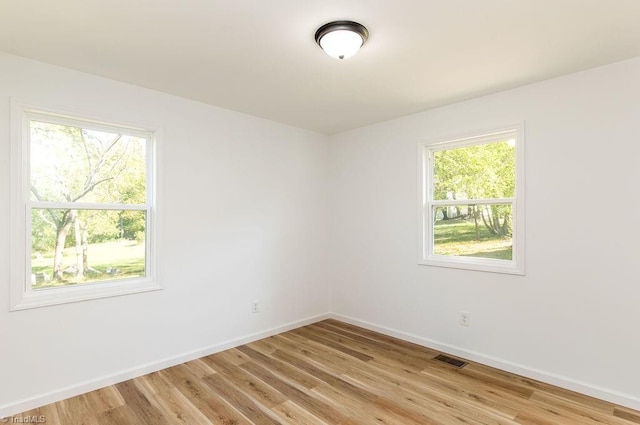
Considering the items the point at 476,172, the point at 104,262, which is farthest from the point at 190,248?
the point at 476,172

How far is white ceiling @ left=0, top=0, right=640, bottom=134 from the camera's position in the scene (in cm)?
187

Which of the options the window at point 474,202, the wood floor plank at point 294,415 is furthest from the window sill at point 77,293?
the window at point 474,202

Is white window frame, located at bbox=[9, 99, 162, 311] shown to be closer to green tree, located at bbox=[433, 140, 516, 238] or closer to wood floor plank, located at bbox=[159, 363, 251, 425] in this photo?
wood floor plank, located at bbox=[159, 363, 251, 425]

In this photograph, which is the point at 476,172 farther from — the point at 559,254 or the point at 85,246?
the point at 85,246

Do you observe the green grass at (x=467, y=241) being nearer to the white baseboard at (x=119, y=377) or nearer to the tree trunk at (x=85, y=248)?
the white baseboard at (x=119, y=377)

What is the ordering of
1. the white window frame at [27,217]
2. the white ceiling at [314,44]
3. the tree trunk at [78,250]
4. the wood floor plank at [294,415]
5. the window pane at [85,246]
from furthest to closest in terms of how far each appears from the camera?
the tree trunk at [78,250]
the window pane at [85,246]
the white window frame at [27,217]
the wood floor plank at [294,415]
the white ceiling at [314,44]

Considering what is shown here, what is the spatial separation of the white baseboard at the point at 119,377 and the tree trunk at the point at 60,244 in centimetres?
85

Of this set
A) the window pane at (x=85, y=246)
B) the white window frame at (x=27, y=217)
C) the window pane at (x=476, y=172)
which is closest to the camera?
the white window frame at (x=27, y=217)

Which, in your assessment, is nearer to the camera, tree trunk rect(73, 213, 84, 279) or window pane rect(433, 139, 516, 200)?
tree trunk rect(73, 213, 84, 279)

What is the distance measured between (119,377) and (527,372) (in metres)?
3.42

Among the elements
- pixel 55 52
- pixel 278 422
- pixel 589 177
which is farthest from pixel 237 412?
pixel 589 177

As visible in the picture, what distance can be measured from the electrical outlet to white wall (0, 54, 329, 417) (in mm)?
1857

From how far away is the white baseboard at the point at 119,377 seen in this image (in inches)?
93.3

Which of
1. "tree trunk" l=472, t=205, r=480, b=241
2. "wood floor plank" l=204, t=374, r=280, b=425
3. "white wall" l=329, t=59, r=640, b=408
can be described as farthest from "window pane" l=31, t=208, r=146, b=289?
"tree trunk" l=472, t=205, r=480, b=241
